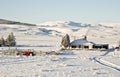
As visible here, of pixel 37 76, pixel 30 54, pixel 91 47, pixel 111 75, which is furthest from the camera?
pixel 91 47

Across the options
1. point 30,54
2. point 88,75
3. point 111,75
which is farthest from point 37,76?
point 30,54

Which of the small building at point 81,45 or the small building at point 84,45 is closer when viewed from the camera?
the small building at point 84,45

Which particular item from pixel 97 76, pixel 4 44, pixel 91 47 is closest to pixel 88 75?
pixel 97 76

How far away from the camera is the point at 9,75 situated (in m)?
23.6

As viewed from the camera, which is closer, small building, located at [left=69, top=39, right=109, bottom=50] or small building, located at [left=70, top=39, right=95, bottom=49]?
small building, located at [left=69, top=39, right=109, bottom=50]

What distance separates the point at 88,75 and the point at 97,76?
0.82 metres

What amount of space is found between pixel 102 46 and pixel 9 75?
52208mm

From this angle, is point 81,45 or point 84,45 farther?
point 84,45

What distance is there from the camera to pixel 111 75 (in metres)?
24.6

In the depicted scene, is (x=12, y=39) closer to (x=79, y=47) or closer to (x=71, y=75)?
(x=79, y=47)

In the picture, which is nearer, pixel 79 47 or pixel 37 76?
pixel 37 76

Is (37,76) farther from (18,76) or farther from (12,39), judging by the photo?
(12,39)

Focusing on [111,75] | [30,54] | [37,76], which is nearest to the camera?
[37,76]

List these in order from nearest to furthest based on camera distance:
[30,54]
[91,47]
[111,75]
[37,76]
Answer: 1. [37,76]
2. [111,75]
3. [30,54]
4. [91,47]
